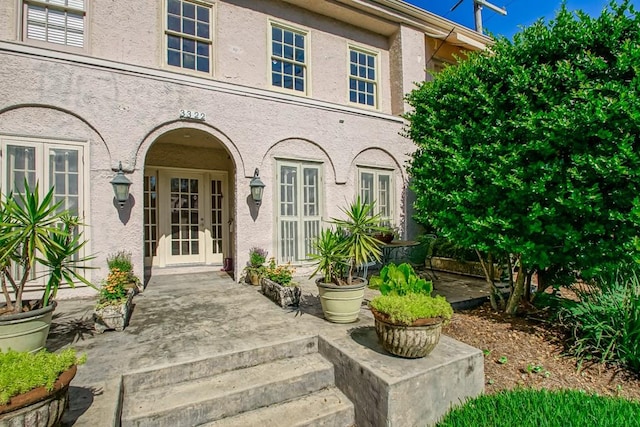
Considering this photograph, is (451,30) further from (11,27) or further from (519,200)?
(11,27)

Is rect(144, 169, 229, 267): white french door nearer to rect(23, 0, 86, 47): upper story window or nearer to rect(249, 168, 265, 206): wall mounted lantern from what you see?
rect(249, 168, 265, 206): wall mounted lantern

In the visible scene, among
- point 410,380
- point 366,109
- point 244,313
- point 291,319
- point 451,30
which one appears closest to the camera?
point 410,380

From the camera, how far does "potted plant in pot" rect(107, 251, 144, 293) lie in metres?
5.85

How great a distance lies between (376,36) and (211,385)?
10.1 meters

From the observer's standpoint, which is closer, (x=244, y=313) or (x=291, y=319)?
(x=291, y=319)

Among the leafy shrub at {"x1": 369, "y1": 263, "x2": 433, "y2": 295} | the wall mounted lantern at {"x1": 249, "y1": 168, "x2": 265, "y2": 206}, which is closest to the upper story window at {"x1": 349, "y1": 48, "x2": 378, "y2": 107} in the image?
the wall mounted lantern at {"x1": 249, "y1": 168, "x2": 265, "y2": 206}

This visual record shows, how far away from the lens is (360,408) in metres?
3.03

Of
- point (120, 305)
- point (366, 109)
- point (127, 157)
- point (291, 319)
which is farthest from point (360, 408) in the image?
point (366, 109)

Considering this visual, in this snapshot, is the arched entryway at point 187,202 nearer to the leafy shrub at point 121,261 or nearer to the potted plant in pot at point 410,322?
the leafy shrub at point 121,261

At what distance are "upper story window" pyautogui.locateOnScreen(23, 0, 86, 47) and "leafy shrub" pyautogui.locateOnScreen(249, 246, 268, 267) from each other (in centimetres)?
528

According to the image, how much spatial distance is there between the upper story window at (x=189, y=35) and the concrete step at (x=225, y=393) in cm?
662

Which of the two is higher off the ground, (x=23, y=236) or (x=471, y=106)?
(x=471, y=106)

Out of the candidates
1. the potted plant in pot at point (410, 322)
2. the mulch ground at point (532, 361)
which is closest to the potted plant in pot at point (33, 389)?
the potted plant in pot at point (410, 322)

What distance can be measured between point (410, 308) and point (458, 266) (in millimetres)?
5784
